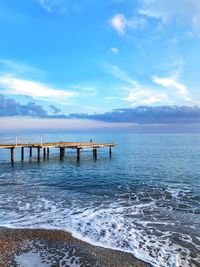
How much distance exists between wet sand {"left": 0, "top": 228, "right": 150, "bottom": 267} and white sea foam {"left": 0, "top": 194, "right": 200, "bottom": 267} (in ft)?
2.66

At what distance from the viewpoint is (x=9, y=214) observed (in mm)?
20938

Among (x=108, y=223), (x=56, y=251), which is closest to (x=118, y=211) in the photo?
(x=108, y=223)

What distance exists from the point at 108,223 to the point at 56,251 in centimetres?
580

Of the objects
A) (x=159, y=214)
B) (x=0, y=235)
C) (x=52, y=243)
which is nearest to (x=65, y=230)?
(x=52, y=243)

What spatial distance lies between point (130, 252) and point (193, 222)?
7200 mm

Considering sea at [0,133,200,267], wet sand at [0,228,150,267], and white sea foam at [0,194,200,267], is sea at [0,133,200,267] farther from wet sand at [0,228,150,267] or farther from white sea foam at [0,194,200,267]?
wet sand at [0,228,150,267]

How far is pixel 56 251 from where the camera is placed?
14.4m

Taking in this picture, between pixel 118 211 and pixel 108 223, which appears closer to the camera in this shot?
pixel 108 223

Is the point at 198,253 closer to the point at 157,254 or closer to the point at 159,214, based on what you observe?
the point at 157,254

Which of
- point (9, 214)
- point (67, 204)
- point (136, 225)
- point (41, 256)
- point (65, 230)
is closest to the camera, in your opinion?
point (41, 256)

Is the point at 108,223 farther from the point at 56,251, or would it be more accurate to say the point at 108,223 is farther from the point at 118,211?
the point at 56,251

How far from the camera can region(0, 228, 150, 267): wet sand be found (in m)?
13.1

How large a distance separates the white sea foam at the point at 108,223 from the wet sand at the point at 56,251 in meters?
0.81

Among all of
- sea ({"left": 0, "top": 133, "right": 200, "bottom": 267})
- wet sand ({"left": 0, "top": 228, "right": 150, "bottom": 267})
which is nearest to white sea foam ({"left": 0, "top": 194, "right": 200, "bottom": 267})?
sea ({"left": 0, "top": 133, "right": 200, "bottom": 267})
